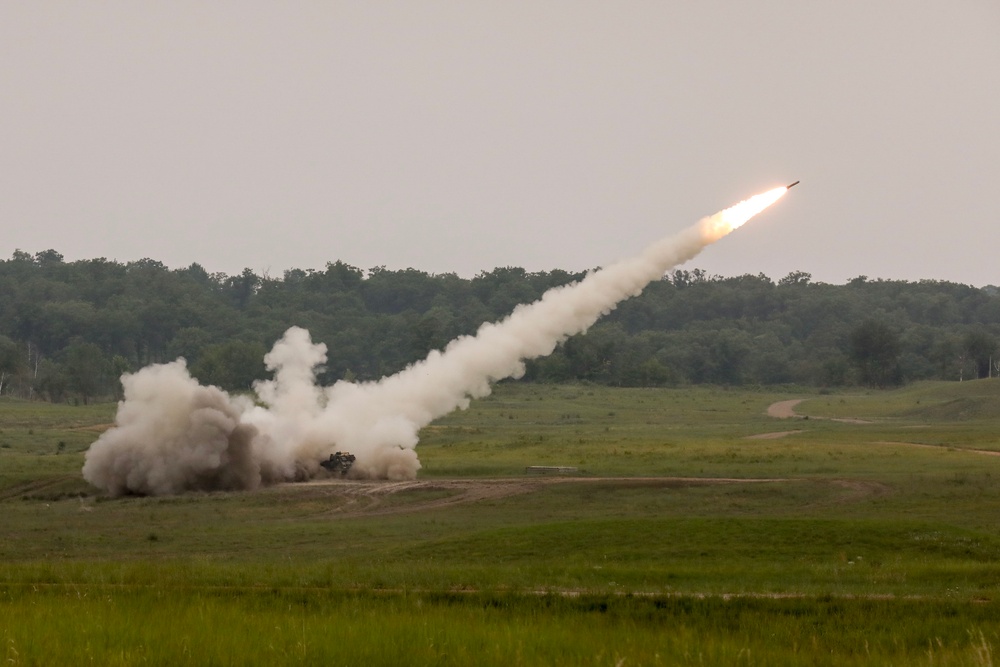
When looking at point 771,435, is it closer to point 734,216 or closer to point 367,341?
point 734,216

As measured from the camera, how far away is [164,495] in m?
49.4

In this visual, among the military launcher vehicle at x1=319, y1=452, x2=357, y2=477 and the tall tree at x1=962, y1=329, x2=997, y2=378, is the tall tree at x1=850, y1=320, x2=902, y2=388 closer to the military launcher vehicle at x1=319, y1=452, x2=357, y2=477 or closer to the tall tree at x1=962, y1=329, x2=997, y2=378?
the tall tree at x1=962, y1=329, x2=997, y2=378

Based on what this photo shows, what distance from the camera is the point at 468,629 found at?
60.6 feet

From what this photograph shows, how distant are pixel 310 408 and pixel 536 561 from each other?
29.2 m

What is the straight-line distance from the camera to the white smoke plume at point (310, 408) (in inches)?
1986

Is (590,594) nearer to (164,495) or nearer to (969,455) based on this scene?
(164,495)

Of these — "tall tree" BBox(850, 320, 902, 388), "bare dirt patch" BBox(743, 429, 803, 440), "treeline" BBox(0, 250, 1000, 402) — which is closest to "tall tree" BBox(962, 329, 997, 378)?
"treeline" BBox(0, 250, 1000, 402)

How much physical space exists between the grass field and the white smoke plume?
7.05 feet

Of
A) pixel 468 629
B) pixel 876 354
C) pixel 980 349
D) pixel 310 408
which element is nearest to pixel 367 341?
pixel 876 354

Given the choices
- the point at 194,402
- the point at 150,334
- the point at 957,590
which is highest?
the point at 150,334

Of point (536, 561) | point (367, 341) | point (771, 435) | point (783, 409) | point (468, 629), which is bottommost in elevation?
point (536, 561)

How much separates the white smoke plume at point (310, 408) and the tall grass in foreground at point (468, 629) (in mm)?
27487

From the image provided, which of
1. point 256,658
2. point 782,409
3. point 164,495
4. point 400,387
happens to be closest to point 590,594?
point 256,658

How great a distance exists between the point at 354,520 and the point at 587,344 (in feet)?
331
